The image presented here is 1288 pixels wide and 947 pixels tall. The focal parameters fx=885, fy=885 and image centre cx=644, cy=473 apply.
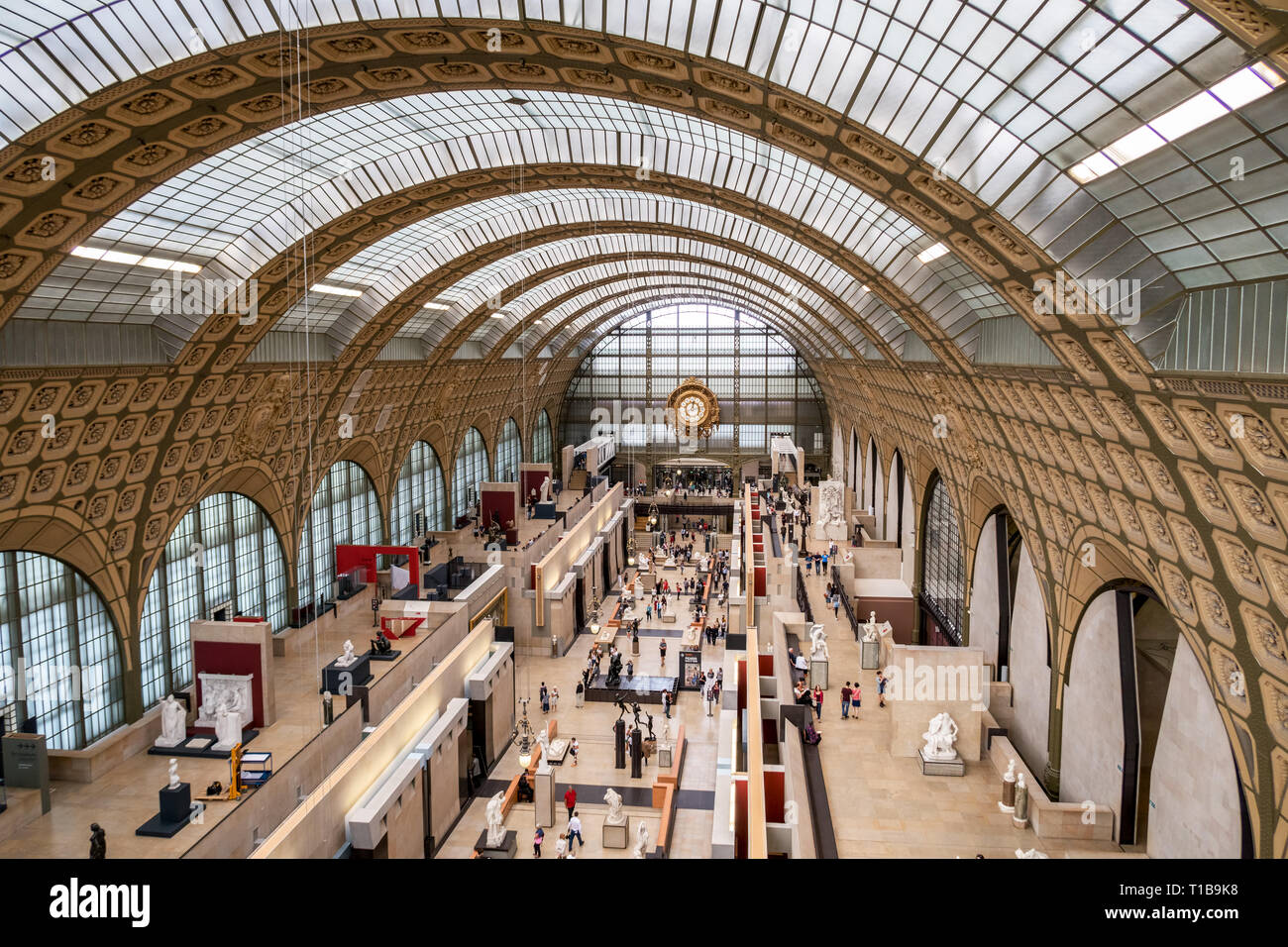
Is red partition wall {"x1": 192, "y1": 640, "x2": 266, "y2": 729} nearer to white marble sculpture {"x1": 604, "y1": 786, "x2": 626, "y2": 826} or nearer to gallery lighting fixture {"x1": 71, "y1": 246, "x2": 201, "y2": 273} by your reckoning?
white marble sculpture {"x1": 604, "y1": 786, "x2": 626, "y2": 826}

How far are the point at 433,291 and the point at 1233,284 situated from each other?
30804mm

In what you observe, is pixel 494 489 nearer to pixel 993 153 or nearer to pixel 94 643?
pixel 94 643

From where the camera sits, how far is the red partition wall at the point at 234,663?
24.6 meters

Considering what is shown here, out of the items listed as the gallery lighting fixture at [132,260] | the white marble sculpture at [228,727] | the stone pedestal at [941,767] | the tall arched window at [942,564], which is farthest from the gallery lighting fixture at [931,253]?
the white marble sculpture at [228,727]

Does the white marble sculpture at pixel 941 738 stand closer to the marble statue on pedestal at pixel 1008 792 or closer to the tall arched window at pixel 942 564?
the marble statue on pedestal at pixel 1008 792

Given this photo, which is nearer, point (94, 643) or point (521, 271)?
point (94, 643)

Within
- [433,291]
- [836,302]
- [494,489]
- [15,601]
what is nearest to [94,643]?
[15,601]

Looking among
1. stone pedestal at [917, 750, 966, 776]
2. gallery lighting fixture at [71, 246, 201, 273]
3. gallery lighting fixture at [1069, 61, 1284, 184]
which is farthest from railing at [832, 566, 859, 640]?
gallery lighting fixture at [71, 246, 201, 273]

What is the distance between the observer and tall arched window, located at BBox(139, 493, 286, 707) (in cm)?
2923

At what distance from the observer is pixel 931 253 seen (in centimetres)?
2097

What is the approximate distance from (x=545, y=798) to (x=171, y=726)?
10.5m

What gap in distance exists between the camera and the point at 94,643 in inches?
1024
